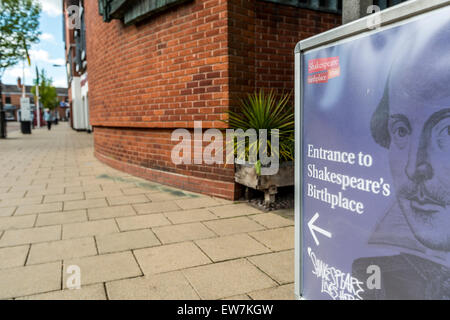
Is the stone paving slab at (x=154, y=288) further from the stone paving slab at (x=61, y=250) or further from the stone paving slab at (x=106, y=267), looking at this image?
the stone paving slab at (x=61, y=250)

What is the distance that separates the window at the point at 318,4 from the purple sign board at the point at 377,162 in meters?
3.89

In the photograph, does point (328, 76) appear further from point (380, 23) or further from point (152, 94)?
point (152, 94)

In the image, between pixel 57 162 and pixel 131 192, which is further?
pixel 57 162

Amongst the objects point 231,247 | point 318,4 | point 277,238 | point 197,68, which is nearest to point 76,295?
point 231,247

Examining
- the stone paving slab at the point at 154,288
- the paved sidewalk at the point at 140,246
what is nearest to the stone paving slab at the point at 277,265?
the paved sidewalk at the point at 140,246

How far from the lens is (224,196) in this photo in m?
4.96

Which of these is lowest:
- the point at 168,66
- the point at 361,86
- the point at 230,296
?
the point at 230,296

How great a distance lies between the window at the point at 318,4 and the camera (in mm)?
5309

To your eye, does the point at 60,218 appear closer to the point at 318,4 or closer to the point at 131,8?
the point at 131,8

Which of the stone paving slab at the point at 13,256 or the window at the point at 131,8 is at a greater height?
the window at the point at 131,8

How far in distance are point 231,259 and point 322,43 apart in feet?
A: 6.19

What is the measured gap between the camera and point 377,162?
4.88ft

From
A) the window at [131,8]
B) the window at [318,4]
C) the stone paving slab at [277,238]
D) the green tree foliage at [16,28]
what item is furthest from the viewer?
the green tree foliage at [16,28]

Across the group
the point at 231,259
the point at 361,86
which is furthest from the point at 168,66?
the point at 361,86
